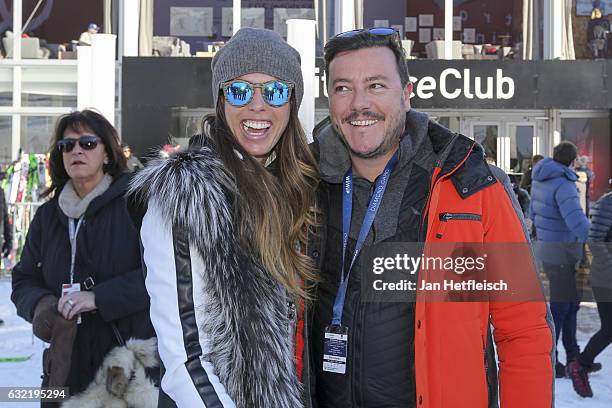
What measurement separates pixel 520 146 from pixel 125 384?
1327 cm

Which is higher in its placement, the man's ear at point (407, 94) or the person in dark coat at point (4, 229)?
the man's ear at point (407, 94)

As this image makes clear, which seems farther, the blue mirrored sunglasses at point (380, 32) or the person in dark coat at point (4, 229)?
the person in dark coat at point (4, 229)

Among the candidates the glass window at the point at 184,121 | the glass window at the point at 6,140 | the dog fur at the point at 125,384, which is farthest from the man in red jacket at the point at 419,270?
the glass window at the point at 6,140

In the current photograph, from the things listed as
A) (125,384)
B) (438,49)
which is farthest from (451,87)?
(125,384)

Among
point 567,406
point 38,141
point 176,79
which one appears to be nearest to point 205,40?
point 176,79

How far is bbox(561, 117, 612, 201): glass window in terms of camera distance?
1480 cm

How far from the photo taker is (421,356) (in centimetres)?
195

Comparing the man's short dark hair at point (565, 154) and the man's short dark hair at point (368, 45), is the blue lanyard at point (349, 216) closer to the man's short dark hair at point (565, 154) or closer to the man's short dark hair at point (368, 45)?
the man's short dark hair at point (368, 45)

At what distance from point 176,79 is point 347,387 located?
11.6 metres

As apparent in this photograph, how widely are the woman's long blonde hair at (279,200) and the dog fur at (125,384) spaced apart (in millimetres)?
1091

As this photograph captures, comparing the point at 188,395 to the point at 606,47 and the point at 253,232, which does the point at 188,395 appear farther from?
the point at 606,47

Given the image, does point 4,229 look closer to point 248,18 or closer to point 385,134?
point 385,134

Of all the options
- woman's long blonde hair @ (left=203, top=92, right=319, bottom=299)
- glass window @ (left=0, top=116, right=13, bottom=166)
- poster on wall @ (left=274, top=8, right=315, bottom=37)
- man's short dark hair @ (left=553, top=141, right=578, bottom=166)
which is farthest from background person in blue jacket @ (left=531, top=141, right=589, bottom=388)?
glass window @ (left=0, top=116, right=13, bottom=166)

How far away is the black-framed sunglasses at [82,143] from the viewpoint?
3.33m
